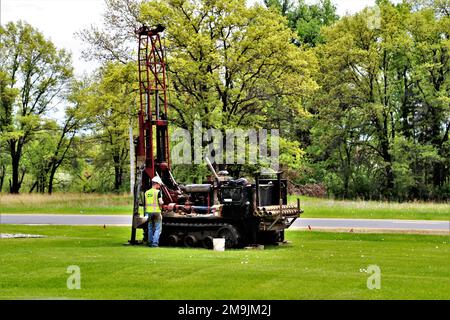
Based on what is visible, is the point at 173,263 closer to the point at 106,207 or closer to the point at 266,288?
the point at 266,288

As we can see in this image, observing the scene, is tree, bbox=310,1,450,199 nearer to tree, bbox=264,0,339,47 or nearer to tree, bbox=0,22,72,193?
tree, bbox=264,0,339,47

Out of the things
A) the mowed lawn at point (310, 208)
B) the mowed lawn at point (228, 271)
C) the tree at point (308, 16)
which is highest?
the tree at point (308, 16)

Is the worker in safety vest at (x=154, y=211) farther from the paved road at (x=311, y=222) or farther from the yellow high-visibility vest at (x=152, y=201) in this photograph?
the paved road at (x=311, y=222)

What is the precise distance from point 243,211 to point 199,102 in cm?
2224

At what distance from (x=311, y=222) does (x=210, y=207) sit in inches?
403

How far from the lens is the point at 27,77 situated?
61500 millimetres

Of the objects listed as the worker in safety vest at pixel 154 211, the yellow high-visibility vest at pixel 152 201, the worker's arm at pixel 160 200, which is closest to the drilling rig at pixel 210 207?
the worker's arm at pixel 160 200

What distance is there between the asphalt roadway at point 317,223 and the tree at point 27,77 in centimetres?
2421

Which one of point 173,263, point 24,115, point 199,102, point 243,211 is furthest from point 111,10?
point 173,263

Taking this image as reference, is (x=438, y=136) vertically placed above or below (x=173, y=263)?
above

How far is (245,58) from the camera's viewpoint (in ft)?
135

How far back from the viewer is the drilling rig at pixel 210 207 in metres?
20.5

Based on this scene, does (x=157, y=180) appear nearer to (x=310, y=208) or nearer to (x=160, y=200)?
(x=160, y=200)
